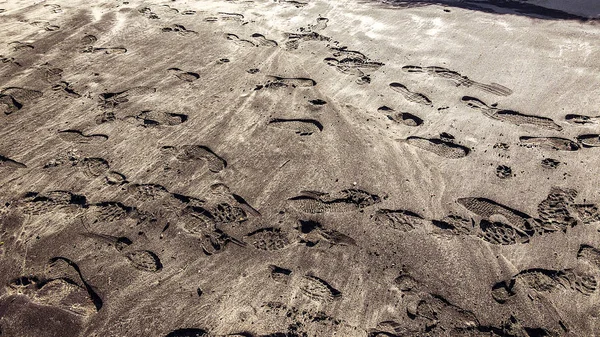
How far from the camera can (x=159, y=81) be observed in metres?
7.80

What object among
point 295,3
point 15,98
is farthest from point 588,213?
point 15,98

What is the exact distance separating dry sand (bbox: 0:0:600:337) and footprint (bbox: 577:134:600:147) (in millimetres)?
27

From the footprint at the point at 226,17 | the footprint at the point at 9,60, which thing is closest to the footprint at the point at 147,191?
the footprint at the point at 9,60

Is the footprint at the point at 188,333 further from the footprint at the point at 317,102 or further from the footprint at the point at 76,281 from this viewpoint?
the footprint at the point at 317,102

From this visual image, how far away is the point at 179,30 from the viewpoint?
961cm

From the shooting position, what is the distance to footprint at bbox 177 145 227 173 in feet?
19.6

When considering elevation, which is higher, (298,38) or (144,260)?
(298,38)

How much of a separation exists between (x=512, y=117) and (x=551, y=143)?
2.50ft

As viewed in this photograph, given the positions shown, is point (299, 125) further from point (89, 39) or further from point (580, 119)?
point (89, 39)

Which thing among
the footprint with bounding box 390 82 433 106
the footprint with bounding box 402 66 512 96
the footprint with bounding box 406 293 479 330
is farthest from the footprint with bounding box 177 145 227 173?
the footprint with bounding box 402 66 512 96

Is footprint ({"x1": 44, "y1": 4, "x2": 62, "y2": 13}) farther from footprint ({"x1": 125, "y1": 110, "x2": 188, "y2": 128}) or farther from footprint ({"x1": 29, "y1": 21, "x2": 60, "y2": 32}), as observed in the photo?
footprint ({"x1": 125, "y1": 110, "x2": 188, "y2": 128})

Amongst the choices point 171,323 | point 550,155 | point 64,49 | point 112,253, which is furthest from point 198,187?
point 64,49

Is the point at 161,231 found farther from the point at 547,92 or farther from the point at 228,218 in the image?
the point at 547,92

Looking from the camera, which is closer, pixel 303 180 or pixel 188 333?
pixel 188 333
